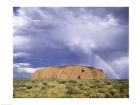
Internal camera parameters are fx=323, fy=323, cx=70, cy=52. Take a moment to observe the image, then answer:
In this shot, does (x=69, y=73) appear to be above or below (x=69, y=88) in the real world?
above

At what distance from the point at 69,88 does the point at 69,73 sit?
Result: 0.13 metres

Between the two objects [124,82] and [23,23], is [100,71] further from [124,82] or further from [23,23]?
[23,23]

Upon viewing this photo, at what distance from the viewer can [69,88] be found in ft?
9.12

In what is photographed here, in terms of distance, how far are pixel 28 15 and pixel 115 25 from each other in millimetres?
754

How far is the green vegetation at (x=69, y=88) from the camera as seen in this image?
277 centimetres

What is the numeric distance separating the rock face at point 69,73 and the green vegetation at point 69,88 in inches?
1.5

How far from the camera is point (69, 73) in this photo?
2777 millimetres

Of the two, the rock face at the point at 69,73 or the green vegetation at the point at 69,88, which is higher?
the rock face at the point at 69,73

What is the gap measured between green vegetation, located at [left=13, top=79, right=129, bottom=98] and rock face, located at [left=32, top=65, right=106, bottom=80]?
37 mm

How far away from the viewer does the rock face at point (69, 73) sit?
2762mm

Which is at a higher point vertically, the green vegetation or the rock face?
the rock face

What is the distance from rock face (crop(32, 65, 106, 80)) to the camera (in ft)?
9.06
